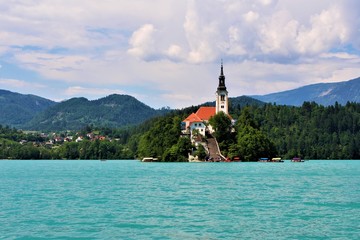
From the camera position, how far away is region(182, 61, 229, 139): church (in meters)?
154

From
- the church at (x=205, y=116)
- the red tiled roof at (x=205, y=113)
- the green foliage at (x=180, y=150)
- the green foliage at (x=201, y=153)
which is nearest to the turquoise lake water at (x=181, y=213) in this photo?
the green foliage at (x=201, y=153)

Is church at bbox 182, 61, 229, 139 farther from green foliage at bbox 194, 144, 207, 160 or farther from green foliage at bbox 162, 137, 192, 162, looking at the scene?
green foliage at bbox 194, 144, 207, 160

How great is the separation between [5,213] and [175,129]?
366 ft

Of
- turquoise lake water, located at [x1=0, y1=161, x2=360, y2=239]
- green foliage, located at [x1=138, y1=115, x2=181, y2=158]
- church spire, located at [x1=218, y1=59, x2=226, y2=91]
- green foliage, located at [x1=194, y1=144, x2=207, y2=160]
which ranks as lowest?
turquoise lake water, located at [x1=0, y1=161, x2=360, y2=239]

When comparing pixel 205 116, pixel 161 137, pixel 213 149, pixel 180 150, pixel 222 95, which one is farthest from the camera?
pixel 205 116

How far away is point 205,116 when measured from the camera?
166 metres

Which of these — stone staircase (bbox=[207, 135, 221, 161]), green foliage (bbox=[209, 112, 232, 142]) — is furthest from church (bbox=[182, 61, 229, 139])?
green foliage (bbox=[209, 112, 232, 142])

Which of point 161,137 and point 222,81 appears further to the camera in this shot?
point 222,81

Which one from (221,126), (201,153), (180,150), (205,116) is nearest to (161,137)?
(180,150)

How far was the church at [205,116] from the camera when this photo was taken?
154 meters

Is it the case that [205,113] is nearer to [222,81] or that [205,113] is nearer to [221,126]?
[222,81]

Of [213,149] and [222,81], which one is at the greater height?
[222,81]

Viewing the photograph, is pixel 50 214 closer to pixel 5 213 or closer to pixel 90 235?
pixel 5 213

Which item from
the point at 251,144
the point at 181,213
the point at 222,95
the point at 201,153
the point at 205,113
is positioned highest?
the point at 222,95
